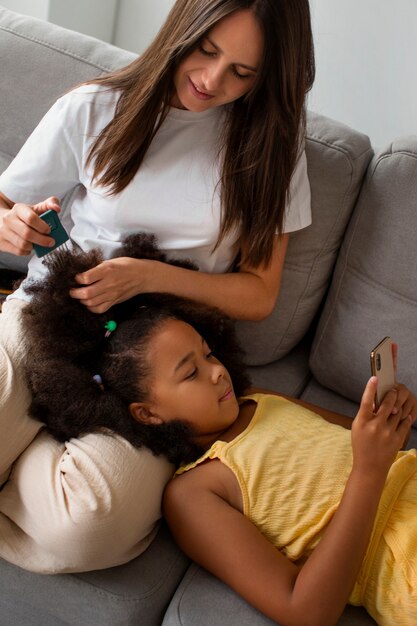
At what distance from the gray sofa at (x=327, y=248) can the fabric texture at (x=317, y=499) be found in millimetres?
198

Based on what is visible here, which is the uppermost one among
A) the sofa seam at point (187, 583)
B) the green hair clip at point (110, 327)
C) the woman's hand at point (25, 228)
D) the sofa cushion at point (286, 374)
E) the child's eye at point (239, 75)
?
the child's eye at point (239, 75)

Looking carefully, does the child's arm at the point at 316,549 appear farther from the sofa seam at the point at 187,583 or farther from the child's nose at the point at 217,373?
the child's nose at the point at 217,373

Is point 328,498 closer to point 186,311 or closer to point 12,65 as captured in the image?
point 186,311

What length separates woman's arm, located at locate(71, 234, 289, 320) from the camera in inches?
55.3

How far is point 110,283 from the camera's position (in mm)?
1412

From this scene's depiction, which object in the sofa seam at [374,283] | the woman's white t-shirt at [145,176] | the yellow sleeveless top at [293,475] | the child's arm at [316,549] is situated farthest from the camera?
the sofa seam at [374,283]

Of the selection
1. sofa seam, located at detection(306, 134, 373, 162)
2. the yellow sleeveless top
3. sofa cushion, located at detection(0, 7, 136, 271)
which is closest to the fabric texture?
the yellow sleeveless top

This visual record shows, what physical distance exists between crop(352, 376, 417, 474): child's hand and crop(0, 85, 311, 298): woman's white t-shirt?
463mm

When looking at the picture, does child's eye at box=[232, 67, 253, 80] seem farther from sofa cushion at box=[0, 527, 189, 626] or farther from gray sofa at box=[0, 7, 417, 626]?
sofa cushion at box=[0, 527, 189, 626]

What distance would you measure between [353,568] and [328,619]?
0.09 m

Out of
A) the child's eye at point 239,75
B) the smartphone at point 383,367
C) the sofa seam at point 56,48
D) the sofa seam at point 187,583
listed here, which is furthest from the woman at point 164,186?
the smartphone at point 383,367

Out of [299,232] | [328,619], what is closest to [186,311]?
[299,232]

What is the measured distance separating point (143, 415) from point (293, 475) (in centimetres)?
29

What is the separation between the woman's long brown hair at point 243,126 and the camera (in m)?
1.38
